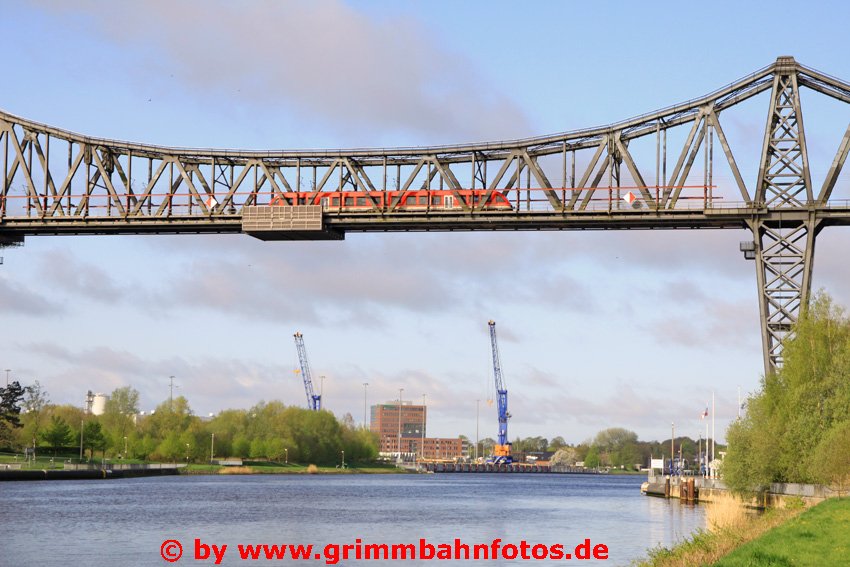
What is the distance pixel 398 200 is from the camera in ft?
217

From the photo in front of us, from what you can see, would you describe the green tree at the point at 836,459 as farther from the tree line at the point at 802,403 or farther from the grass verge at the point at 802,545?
the grass verge at the point at 802,545

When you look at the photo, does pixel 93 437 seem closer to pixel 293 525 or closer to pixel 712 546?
pixel 293 525

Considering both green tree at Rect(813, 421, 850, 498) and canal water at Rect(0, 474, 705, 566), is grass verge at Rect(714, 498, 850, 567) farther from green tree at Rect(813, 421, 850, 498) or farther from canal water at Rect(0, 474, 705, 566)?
green tree at Rect(813, 421, 850, 498)

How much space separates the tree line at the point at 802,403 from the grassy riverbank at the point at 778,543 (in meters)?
15.3

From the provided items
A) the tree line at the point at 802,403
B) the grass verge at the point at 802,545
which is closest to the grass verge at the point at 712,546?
the grass verge at the point at 802,545

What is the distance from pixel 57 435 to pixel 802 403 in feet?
358

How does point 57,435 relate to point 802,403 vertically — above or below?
below

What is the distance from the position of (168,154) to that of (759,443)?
35.1 m

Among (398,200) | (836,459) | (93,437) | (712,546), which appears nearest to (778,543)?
(712,546)

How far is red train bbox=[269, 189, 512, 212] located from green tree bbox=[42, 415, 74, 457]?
3587 inches

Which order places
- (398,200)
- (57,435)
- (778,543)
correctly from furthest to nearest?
(57,435), (398,200), (778,543)

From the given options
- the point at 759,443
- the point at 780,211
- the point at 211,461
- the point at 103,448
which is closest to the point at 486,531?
the point at 759,443

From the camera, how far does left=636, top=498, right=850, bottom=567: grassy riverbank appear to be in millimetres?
27956

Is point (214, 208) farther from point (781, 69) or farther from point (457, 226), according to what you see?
point (781, 69)
